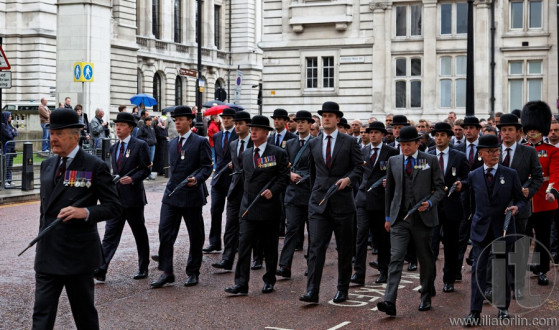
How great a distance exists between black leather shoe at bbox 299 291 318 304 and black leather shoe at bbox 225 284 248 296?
0.87m

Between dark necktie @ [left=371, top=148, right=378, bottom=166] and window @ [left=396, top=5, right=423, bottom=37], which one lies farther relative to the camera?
window @ [left=396, top=5, right=423, bottom=37]

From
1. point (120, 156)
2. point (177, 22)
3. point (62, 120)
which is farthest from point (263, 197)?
point (177, 22)

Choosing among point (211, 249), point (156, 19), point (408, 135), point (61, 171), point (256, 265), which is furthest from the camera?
point (156, 19)

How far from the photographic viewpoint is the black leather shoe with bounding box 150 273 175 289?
1073cm

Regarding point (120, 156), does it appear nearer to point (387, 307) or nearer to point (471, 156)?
point (387, 307)

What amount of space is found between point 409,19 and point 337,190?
2893cm

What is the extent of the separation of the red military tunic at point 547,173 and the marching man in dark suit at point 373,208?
1.99 m

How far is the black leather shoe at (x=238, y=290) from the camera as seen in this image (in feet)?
33.8

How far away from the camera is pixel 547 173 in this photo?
11.5 m

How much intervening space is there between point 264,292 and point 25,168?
12335 mm

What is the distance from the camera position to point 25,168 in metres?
21.2

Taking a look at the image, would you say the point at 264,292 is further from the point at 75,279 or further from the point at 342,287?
the point at 75,279

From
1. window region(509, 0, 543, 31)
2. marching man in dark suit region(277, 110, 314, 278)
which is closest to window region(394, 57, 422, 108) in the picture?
window region(509, 0, 543, 31)

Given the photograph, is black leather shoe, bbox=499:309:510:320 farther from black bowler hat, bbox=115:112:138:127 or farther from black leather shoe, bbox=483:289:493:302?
black bowler hat, bbox=115:112:138:127
